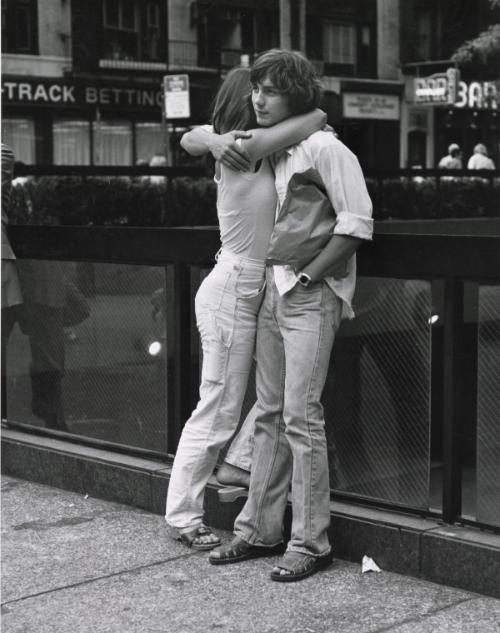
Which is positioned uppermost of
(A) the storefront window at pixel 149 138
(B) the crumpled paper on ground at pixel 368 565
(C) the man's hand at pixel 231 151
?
(A) the storefront window at pixel 149 138

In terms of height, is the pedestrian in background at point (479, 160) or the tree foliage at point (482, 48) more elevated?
the tree foliage at point (482, 48)

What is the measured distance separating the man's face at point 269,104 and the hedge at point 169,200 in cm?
455

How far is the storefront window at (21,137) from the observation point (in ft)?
61.8

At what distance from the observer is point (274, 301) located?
15.1ft

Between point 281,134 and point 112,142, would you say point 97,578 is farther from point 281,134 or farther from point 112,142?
point 112,142

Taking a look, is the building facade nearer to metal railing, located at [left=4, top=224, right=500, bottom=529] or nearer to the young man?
metal railing, located at [left=4, top=224, right=500, bottom=529]

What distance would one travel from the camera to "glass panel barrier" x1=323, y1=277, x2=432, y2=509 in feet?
15.4

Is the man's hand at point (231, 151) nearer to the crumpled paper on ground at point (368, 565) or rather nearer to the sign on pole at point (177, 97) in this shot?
the crumpled paper on ground at point (368, 565)

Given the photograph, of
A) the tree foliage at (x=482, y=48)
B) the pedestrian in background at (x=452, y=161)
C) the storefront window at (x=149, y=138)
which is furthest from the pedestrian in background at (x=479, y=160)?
the storefront window at (x=149, y=138)

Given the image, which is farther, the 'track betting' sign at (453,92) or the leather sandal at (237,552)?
the 'track betting' sign at (453,92)

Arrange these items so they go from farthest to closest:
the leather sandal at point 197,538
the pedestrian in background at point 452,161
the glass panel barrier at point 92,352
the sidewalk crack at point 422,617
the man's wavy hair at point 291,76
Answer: the pedestrian in background at point 452,161 → the glass panel barrier at point 92,352 → the leather sandal at point 197,538 → the man's wavy hair at point 291,76 → the sidewalk crack at point 422,617

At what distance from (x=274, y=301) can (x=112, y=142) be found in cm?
1092

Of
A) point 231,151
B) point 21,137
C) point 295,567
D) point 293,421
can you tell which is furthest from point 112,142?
point 295,567

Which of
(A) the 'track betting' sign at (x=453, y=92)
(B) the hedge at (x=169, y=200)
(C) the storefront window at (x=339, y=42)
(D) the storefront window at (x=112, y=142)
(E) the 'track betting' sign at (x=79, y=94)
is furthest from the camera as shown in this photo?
(D) the storefront window at (x=112, y=142)
